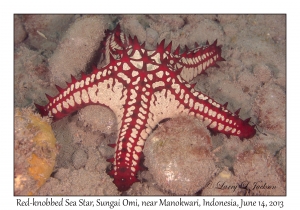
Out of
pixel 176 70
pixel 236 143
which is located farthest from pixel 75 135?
pixel 236 143

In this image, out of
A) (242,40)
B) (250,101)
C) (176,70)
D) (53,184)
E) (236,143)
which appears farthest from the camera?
(242,40)

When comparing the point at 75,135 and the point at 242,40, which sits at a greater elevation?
the point at 242,40

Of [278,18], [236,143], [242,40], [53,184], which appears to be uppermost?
[278,18]

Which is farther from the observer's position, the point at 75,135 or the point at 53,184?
the point at 75,135

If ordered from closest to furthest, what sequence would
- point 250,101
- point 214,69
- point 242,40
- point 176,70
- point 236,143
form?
point 176,70 < point 236,143 < point 250,101 < point 214,69 < point 242,40
